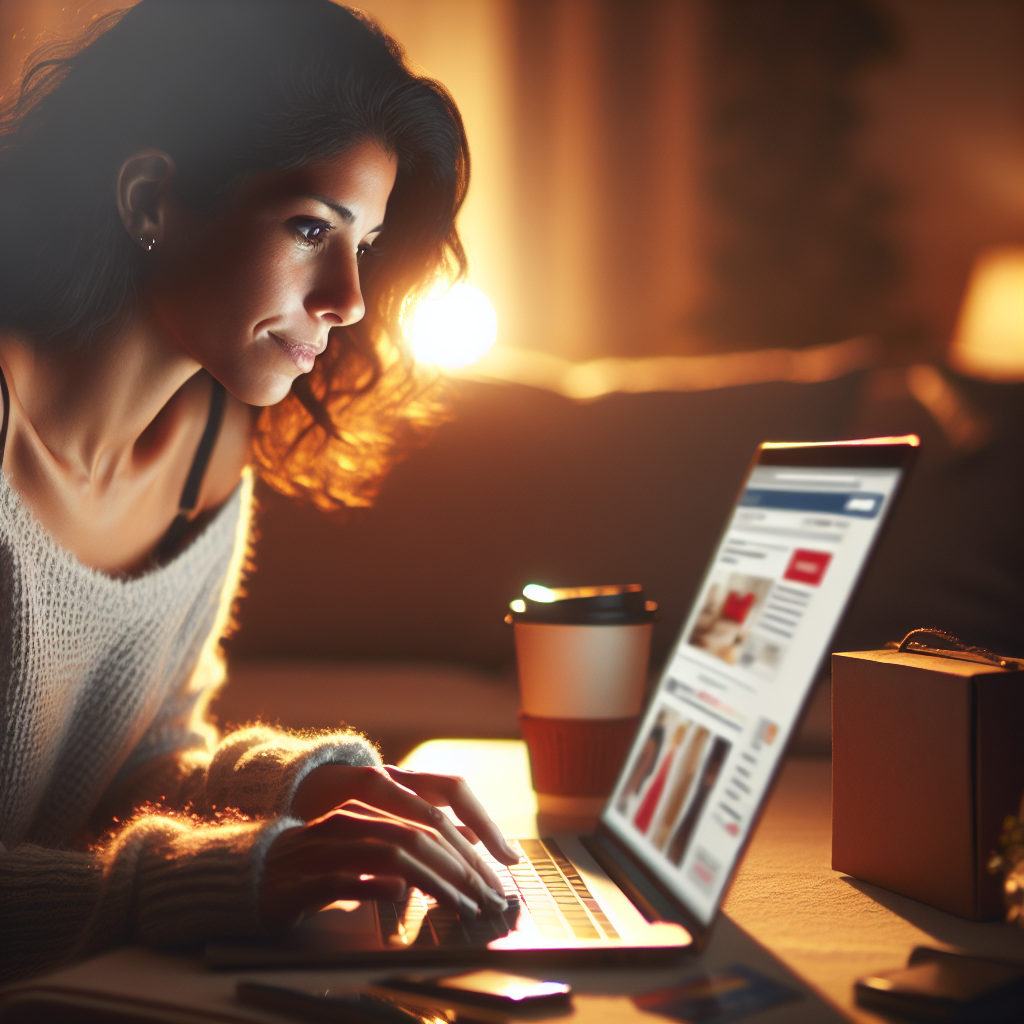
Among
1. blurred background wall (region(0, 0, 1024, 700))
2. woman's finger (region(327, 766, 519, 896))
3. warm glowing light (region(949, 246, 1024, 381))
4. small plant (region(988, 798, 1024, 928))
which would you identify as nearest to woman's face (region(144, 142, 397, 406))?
woman's finger (region(327, 766, 519, 896))

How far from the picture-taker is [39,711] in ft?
3.05

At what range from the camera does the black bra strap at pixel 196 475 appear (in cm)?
111

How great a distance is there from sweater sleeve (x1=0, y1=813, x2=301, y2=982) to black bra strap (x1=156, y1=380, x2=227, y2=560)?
47cm

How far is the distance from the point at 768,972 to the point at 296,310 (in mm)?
703

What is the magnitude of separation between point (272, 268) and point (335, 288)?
6 centimetres

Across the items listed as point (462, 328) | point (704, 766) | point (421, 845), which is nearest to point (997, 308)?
point (462, 328)

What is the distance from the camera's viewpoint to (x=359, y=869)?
521 millimetres

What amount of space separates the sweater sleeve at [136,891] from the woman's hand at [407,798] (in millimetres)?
64

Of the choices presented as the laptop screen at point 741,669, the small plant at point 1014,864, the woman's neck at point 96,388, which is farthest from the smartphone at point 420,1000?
the woman's neck at point 96,388

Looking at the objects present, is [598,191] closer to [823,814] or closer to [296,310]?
[296,310]

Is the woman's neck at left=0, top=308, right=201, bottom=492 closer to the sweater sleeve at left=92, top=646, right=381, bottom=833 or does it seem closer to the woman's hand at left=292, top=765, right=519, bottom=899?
the sweater sleeve at left=92, top=646, right=381, bottom=833

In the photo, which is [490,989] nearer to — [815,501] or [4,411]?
[815,501]

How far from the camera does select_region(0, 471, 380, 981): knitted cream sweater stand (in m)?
0.55

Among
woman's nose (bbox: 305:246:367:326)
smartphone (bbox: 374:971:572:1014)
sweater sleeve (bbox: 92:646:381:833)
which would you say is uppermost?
woman's nose (bbox: 305:246:367:326)
